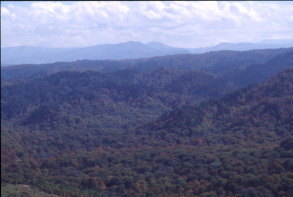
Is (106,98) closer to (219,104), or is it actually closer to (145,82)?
(145,82)

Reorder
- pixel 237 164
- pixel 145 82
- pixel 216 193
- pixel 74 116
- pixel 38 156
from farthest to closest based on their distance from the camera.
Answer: pixel 145 82, pixel 74 116, pixel 38 156, pixel 237 164, pixel 216 193

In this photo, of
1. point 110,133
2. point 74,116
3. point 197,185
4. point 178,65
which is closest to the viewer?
point 197,185

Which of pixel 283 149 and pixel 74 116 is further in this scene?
pixel 74 116

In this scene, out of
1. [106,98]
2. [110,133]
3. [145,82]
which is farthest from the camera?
[145,82]

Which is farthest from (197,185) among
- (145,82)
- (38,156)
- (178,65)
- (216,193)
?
(178,65)

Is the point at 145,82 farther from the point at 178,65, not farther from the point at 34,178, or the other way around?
the point at 34,178

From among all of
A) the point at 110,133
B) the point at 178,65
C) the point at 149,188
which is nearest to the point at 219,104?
the point at 110,133
